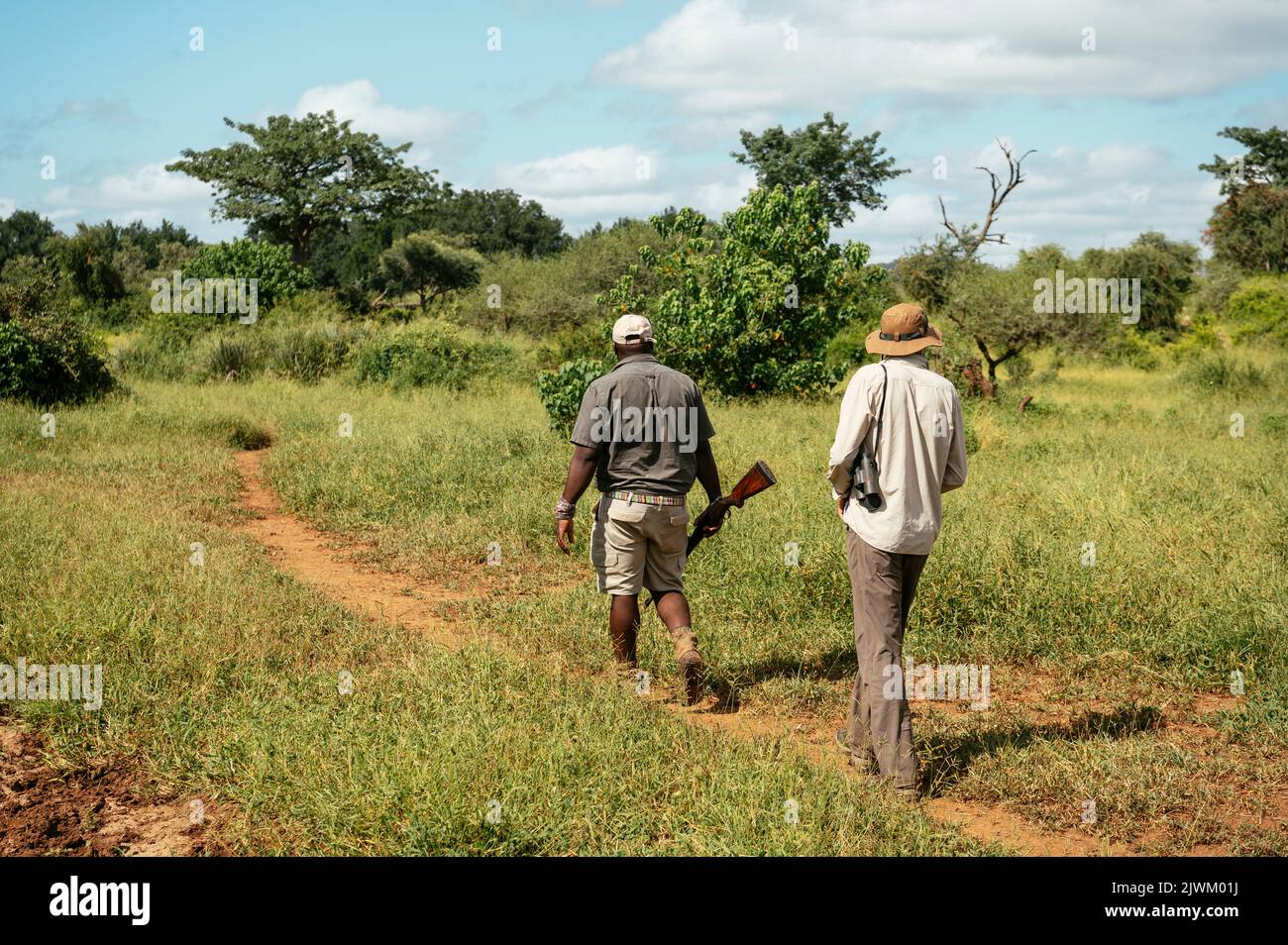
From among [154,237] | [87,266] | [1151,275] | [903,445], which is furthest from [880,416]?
[154,237]

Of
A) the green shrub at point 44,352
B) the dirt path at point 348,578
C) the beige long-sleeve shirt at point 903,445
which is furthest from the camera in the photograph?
the green shrub at point 44,352

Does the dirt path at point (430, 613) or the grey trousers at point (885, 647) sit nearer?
the dirt path at point (430, 613)

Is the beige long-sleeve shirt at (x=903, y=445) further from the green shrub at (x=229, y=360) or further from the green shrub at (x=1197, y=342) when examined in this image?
the green shrub at (x=1197, y=342)

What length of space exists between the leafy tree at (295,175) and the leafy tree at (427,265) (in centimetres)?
263

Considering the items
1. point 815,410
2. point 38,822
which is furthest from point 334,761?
point 815,410

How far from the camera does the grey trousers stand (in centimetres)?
391

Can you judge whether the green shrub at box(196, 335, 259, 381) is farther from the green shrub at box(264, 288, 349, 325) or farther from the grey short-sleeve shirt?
the grey short-sleeve shirt

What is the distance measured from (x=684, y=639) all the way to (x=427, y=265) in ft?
112

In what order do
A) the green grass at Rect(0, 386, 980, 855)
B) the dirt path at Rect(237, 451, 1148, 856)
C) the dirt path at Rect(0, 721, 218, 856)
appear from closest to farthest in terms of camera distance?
the green grass at Rect(0, 386, 980, 855) → the dirt path at Rect(0, 721, 218, 856) → the dirt path at Rect(237, 451, 1148, 856)

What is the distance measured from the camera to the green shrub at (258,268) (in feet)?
71.4

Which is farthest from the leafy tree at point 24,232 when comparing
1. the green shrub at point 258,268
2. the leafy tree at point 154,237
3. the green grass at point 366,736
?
the green grass at point 366,736

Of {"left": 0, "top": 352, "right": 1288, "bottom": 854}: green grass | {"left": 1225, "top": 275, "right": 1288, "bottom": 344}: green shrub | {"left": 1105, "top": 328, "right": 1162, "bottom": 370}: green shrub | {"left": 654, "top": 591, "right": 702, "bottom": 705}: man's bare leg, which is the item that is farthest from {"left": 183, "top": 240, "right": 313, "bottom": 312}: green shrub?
{"left": 1225, "top": 275, "right": 1288, "bottom": 344}: green shrub

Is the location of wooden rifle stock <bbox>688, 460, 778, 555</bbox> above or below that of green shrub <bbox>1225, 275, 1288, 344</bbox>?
below

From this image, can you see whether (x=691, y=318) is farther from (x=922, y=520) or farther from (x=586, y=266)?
(x=586, y=266)
